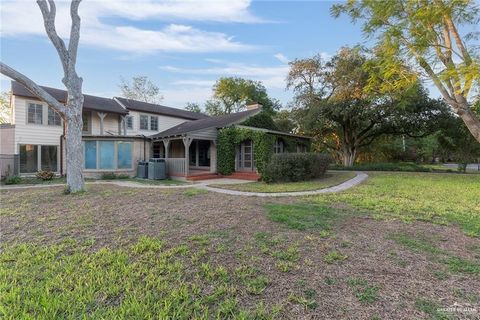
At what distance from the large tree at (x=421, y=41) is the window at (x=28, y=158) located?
19725 mm

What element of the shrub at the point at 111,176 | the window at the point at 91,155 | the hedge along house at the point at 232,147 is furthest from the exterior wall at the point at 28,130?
the hedge along house at the point at 232,147

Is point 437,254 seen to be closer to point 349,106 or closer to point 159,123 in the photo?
point 349,106

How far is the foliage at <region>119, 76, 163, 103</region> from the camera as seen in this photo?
116 feet

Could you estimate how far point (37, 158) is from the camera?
49.9ft

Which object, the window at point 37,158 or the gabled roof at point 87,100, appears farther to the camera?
the window at point 37,158

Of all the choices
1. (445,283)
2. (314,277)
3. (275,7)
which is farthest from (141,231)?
(275,7)

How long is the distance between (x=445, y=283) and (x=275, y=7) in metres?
10.6

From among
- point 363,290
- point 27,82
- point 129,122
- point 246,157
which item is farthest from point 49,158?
point 363,290

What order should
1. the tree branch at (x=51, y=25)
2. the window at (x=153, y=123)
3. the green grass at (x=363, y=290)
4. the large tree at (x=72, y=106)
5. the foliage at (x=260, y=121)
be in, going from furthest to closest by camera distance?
the window at (x=153, y=123)
the foliage at (x=260, y=121)
the large tree at (x=72, y=106)
the tree branch at (x=51, y=25)
the green grass at (x=363, y=290)

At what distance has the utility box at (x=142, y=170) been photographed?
15.4 m

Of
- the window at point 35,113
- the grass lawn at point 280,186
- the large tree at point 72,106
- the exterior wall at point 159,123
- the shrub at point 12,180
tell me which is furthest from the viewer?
the exterior wall at point 159,123

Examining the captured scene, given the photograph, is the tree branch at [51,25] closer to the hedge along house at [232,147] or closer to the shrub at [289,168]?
the hedge along house at [232,147]

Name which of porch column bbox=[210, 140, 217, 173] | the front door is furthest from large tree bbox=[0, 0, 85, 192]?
the front door

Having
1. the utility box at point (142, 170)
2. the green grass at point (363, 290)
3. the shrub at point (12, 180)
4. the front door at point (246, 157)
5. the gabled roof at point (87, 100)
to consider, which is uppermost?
the gabled roof at point (87, 100)
